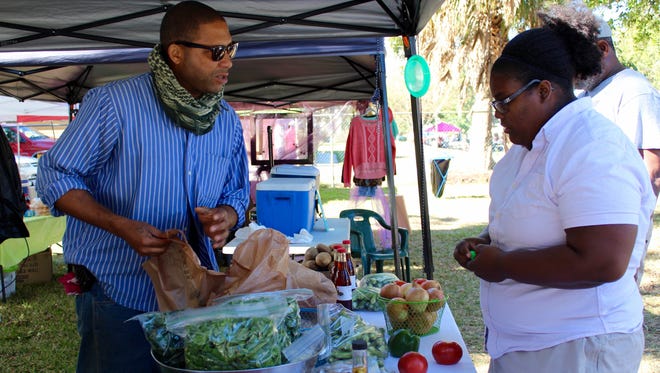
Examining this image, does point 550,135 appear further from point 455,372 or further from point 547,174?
point 455,372

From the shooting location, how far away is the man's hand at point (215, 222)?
180 centimetres

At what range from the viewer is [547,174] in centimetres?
155

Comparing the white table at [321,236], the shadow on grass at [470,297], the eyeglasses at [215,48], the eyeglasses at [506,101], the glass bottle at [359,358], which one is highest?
the eyeglasses at [215,48]

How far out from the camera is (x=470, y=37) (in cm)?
1225

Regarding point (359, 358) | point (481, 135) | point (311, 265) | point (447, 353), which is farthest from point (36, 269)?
point (481, 135)

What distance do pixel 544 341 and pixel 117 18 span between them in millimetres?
3279

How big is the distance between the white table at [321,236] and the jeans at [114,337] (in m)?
2.34

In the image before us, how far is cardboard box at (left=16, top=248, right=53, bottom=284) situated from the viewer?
22.9 feet

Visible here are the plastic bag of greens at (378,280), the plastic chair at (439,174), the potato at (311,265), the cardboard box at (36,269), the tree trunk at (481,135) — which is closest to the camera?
the plastic bag of greens at (378,280)

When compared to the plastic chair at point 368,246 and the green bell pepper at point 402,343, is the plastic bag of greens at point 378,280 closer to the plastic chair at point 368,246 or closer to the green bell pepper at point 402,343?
the green bell pepper at point 402,343

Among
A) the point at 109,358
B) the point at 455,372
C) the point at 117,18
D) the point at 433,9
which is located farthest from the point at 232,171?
the point at 117,18

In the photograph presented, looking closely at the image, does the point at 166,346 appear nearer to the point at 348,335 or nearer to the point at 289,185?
the point at 348,335

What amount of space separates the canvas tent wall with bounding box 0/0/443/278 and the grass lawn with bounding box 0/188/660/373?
48.7 inches

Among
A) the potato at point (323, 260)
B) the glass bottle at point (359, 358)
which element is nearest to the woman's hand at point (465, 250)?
the glass bottle at point (359, 358)
